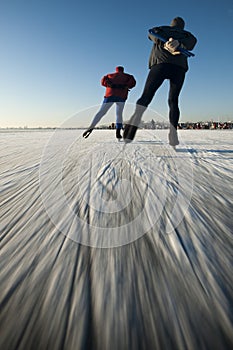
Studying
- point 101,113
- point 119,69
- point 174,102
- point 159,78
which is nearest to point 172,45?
point 159,78

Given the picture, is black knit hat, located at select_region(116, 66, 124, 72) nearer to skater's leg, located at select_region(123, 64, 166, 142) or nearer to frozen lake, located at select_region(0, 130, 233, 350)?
skater's leg, located at select_region(123, 64, 166, 142)

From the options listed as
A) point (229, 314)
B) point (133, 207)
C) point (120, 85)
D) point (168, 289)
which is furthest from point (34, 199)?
point (120, 85)

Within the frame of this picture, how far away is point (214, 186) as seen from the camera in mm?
922

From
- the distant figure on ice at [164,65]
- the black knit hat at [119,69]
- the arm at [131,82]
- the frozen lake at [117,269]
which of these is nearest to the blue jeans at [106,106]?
the arm at [131,82]

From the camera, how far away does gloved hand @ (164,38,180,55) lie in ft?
5.56

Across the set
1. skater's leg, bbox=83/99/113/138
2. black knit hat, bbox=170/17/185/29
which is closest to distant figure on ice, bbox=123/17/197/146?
black knit hat, bbox=170/17/185/29

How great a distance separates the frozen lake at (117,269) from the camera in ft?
0.92

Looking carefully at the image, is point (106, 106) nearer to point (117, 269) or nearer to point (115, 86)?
point (115, 86)

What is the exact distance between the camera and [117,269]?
40 centimetres

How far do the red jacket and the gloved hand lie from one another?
1566mm

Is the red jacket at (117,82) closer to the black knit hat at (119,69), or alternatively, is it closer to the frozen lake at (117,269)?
the black knit hat at (119,69)

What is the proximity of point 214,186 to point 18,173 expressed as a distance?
1.21 m

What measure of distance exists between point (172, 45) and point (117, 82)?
5.43ft

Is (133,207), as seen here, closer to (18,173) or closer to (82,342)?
(82,342)
